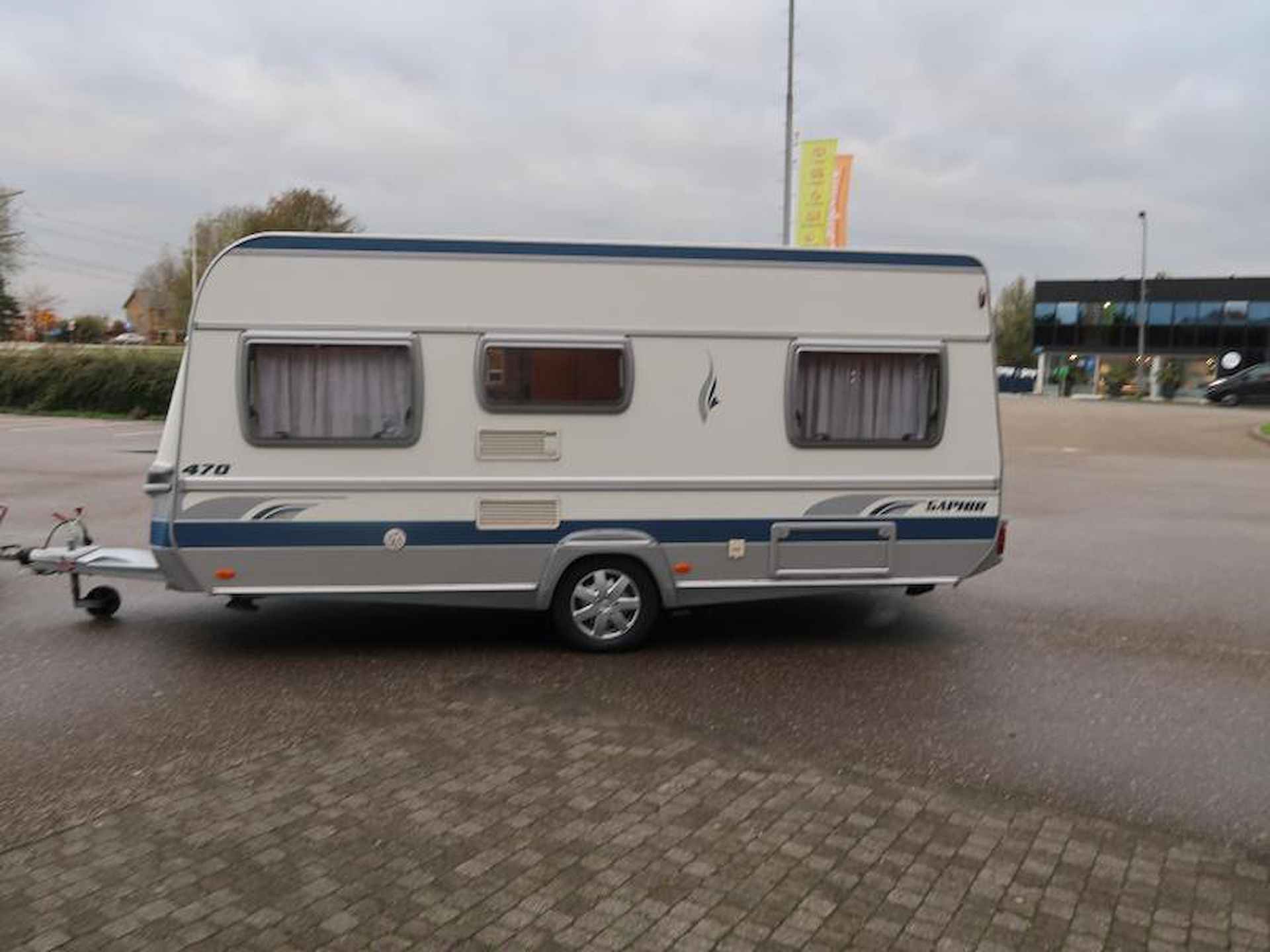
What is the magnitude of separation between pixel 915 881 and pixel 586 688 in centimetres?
255

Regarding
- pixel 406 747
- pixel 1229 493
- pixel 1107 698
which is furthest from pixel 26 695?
pixel 1229 493

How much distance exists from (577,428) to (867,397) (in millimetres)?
1837

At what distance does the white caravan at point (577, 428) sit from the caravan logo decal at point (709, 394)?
21 millimetres

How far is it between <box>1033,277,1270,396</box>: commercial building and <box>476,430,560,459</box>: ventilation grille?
56330 millimetres

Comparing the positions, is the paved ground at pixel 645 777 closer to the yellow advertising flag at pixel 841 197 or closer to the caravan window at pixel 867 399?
the caravan window at pixel 867 399

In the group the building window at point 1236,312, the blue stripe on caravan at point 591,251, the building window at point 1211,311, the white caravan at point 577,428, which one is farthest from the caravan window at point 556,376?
the building window at point 1211,311

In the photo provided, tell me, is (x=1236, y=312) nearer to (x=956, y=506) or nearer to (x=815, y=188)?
(x=815, y=188)

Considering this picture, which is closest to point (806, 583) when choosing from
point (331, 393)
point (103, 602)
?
point (331, 393)

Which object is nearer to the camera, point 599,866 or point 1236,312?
point 599,866

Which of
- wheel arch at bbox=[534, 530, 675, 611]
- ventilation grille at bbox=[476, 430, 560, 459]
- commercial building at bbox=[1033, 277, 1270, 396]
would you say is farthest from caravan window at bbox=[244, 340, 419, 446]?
commercial building at bbox=[1033, 277, 1270, 396]

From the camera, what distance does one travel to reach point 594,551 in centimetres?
655

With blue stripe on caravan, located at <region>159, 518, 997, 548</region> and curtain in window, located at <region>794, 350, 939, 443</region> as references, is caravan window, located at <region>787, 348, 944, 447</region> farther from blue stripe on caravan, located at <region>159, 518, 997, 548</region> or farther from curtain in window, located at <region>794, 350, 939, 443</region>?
blue stripe on caravan, located at <region>159, 518, 997, 548</region>

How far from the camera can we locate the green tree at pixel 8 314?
175 ft

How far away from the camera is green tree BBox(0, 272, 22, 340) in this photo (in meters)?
53.3
